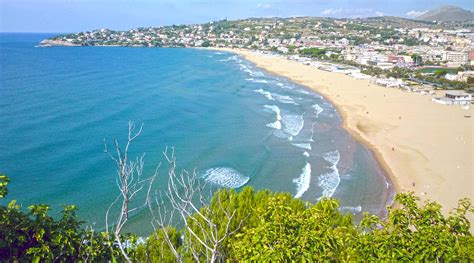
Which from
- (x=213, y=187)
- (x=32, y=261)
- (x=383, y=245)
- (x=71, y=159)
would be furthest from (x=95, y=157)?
(x=383, y=245)

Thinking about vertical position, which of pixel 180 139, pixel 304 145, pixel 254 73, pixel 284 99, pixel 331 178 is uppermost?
pixel 180 139

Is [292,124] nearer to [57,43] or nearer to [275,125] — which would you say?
[275,125]

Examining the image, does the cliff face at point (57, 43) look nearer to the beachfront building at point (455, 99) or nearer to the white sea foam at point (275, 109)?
the white sea foam at point (275, 109)

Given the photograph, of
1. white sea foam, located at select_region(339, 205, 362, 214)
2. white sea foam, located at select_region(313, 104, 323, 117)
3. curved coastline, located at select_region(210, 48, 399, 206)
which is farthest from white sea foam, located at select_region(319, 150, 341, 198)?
white sea foam, located at select_region(313, 104, 323, 117)

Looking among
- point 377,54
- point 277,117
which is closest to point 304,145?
point 277,117

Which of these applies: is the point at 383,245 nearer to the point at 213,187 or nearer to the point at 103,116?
the point at 213,187

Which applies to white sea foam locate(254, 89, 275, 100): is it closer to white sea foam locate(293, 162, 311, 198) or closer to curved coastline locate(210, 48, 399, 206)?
curved coastline locate(210, 48, 399, 206)
